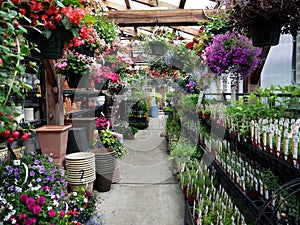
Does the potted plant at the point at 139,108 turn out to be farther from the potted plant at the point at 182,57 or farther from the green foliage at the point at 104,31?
the green foliage at the point at 104,31

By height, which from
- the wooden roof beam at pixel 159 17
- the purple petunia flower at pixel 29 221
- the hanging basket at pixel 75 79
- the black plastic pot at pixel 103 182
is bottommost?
the black plastic pot at pixel 103 182

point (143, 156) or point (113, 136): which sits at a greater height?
point (113, 136)

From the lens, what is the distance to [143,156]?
5668 mm

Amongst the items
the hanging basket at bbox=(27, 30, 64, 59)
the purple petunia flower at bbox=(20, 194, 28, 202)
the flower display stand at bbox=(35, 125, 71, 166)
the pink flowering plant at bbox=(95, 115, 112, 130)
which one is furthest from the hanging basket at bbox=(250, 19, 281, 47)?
the pink flowering plant at bbox=(95, 115, 112, 130)

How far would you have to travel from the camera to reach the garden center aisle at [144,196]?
9.46ft

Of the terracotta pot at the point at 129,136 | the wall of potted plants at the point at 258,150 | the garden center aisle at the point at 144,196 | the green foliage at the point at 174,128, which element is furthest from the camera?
the terracotta pot at the point at 129,136

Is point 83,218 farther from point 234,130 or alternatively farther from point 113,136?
point 113,136

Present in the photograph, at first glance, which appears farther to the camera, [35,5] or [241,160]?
[241,160]

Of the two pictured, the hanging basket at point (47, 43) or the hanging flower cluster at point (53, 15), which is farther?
the hanging basket at point (47, 43)

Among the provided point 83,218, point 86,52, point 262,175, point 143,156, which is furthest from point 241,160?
point 143,156

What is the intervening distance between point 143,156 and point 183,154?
223cm

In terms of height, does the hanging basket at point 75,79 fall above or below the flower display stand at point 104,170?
above

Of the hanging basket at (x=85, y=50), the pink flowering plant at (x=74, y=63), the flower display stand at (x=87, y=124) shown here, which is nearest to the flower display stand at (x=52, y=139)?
the pink flowering plant at (x=74, y=63)

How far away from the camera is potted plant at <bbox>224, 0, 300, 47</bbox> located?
50.3 inches
